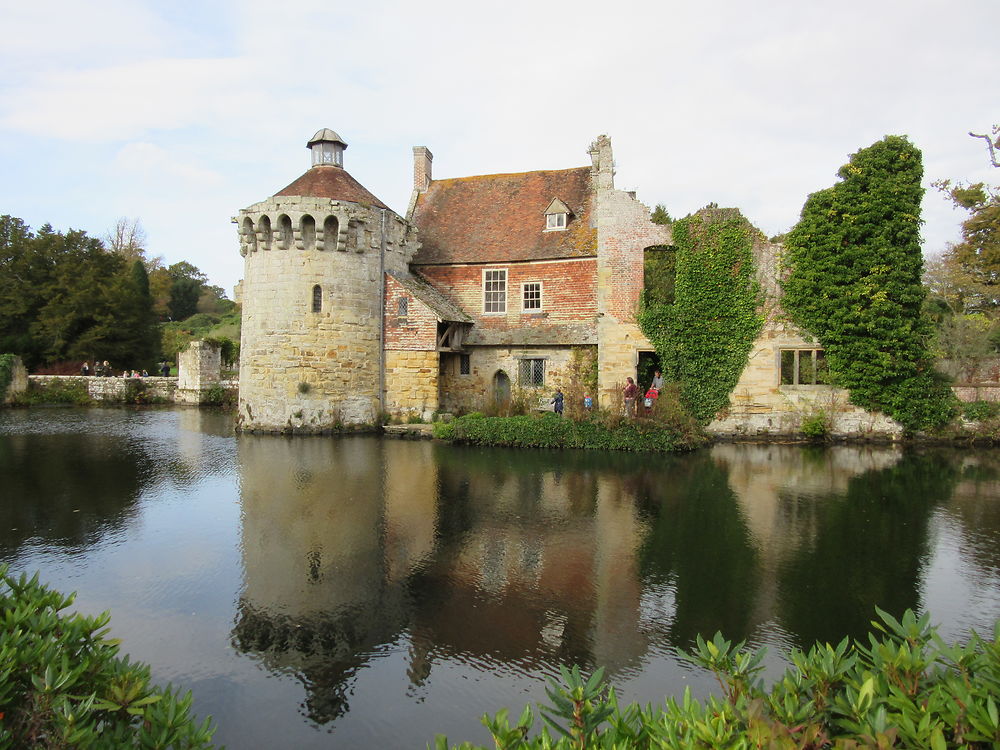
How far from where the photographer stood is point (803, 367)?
68.5 ft

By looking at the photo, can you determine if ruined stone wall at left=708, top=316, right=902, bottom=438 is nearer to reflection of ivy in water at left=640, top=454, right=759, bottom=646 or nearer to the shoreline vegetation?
reflection of ivy in water at left=640, top=454, right=759, bottom=646

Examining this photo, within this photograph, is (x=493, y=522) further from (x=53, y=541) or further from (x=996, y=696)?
(x=996, y=696)

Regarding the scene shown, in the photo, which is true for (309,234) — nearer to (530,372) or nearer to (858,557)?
(530,372)

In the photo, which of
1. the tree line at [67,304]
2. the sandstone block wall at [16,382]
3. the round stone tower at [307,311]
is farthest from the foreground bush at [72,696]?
the tree line at [67,304]

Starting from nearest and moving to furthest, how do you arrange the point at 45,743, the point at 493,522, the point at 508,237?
1. the point at 45,743
2. the point at 493,522
3. the point at 508,237

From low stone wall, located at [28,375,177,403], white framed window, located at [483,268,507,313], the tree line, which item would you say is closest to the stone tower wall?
white framed window, located at [483,268,507,313]

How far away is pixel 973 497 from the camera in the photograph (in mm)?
12219

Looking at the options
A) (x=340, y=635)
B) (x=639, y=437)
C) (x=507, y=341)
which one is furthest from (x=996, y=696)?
(x=507, y=341)

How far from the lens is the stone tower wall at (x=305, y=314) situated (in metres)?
21.0

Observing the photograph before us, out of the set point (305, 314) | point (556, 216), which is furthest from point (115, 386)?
point (556, 216)

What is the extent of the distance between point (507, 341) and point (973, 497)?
15062mm

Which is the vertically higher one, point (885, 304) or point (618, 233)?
point (618, 233)

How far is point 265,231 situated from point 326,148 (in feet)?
15.0

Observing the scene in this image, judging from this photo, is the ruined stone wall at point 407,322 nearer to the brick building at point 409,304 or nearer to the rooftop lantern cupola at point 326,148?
the brick building at point 409,304
